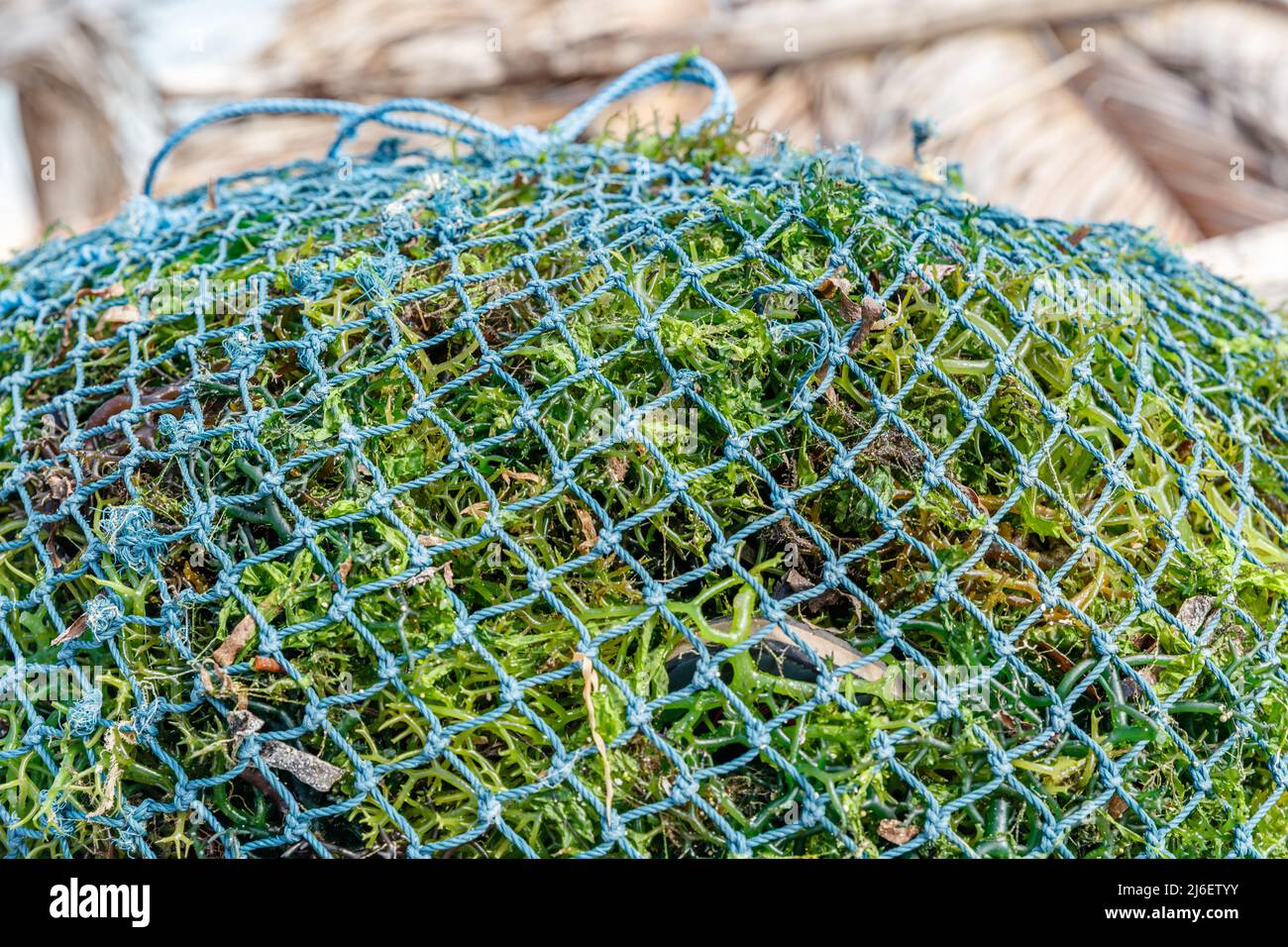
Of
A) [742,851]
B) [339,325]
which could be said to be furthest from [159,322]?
[742,851]

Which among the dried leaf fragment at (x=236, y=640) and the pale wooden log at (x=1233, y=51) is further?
Result: the pale wooden log at (x=1233, y=51)

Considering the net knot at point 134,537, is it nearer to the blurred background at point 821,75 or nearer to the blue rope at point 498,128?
the blue rope at point 498,128

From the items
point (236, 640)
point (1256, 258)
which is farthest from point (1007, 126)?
point (236, 640)

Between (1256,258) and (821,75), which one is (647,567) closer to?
(1256,258)

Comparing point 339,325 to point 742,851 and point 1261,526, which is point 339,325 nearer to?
point 742,851

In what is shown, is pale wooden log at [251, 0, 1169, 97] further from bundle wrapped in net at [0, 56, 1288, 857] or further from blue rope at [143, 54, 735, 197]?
bundle wrapped in net at [0, 56, 1288, 857]

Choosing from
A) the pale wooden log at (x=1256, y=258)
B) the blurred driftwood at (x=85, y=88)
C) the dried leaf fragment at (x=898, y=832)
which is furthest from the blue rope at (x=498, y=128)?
the blurred driftwood at (x=85, y=88)

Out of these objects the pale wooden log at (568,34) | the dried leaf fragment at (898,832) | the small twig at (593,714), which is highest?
the pale wooden log at (568,34)
